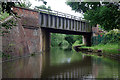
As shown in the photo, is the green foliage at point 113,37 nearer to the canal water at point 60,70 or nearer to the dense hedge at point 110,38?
the dense hedge at point 110,38

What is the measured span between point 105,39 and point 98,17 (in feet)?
40.0

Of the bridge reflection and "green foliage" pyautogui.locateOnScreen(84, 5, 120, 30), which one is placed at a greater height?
"green foliage" pyautogui.locateOnScreen(84, 5, 120, 30)

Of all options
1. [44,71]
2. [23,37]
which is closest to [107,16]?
[44,71]

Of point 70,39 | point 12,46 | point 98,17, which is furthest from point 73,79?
point 70,39

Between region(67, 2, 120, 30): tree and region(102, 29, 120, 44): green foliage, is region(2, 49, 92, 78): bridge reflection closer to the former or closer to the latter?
region(67, 2, 120, 30): tree

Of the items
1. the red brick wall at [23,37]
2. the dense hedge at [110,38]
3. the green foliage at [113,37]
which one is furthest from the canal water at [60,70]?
the dense hedge at [110,38]

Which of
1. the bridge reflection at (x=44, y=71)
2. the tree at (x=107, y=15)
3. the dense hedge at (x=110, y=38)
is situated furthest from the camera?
the dense hedge at (x=110, y=38)

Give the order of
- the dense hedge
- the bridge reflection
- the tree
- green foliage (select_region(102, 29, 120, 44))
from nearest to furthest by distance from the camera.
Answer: the bridge reflection, the tree, green foliage (select_region(102, 29, 120, 44)), the dense hedge

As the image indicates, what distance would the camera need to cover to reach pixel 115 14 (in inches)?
406

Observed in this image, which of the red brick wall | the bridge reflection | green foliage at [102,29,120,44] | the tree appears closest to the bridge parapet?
the red brick wall

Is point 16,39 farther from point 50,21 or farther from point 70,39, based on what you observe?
point 70,39

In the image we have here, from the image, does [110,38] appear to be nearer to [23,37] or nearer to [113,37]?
[113,37]

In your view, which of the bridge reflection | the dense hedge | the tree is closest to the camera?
the bridge reflection

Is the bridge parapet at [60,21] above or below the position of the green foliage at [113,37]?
above
